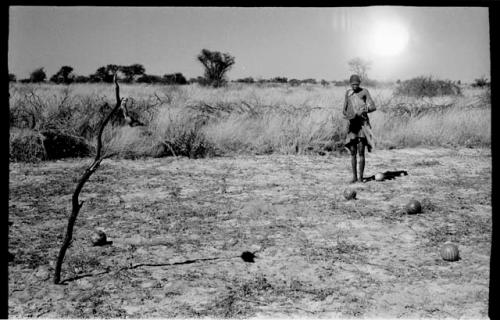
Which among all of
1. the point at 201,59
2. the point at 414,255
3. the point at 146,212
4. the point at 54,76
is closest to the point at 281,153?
the point at 146,212

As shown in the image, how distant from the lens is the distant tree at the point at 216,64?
102 ft

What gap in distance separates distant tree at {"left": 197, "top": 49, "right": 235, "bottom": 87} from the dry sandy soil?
23148mm

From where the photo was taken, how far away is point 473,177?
796 centimetres

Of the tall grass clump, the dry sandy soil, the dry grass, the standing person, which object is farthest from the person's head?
the tall grass clump

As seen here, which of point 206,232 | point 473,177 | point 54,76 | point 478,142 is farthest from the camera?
point 54,76

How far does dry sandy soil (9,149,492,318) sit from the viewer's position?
3.68 meters

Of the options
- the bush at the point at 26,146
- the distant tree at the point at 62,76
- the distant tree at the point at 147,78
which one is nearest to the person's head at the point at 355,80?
the bush at the point at 26,146

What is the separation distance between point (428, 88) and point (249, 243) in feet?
Result: 64.6

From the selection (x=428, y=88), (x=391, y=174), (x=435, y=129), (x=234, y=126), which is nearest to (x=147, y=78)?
(x=428, y=88)

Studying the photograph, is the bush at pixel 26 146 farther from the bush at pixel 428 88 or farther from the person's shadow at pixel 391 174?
the bush at pixel 428 88

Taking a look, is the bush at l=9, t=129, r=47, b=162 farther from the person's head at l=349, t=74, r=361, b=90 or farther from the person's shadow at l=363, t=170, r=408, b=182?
the person's shadow at l=363, t=170, r=408, b=182

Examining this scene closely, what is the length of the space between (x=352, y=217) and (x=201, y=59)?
89.2 feet

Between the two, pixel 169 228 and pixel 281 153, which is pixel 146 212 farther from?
pixel 281 153

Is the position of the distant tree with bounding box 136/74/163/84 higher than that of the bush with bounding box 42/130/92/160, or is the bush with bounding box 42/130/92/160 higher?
the distant tree with bounding box 136/74/163/84
